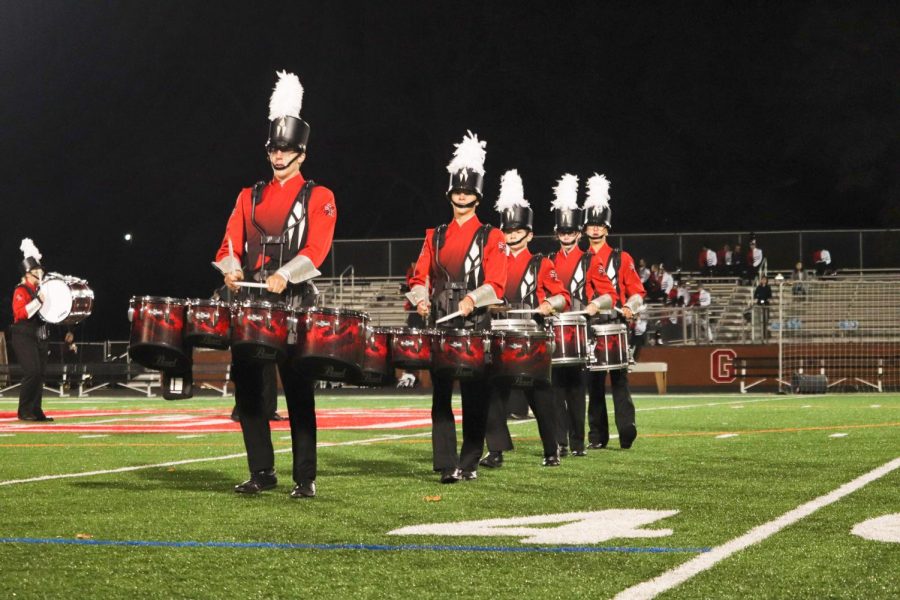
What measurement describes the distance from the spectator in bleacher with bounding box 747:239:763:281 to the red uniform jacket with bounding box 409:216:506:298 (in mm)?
28205

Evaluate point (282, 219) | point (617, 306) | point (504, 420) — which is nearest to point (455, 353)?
point (282, 219)

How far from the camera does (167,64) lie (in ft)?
183

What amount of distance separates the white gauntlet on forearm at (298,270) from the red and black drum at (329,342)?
420 mm

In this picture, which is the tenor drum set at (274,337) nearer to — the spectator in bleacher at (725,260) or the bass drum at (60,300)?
the bass drum at (60,300)

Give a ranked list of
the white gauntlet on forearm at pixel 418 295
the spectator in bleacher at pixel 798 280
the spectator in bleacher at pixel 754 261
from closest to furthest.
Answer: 1. the white gauntlet on forearm at pixel 418 295
2. the spectator in bleacher at pixel 798 280
3. the spectator in bleacher at pixel 754 261

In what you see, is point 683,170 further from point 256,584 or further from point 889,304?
point 256,584

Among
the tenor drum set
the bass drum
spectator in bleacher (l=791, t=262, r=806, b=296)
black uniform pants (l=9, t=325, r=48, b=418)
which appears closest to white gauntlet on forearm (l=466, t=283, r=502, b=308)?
the tenor drum set

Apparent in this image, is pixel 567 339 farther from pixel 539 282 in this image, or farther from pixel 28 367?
pixel 28 367

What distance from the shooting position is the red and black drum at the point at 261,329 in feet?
24.5

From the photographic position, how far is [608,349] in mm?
12039

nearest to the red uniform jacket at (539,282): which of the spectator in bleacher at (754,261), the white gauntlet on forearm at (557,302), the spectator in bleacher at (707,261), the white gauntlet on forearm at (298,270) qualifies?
the white gauntlet on forearm at (557,302)

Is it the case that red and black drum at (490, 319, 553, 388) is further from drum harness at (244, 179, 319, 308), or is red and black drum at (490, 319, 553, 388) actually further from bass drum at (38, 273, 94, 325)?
bass drum at (38, 273, 94, 325)

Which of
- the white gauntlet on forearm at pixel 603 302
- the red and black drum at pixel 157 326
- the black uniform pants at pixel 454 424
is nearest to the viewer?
the red and black drum at pixel 157 326

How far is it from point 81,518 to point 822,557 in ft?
11.8
